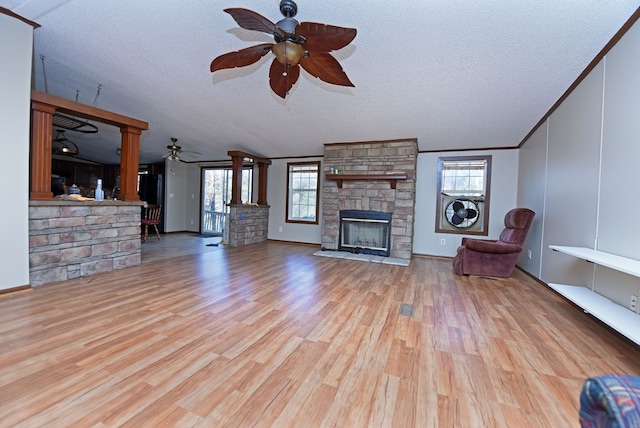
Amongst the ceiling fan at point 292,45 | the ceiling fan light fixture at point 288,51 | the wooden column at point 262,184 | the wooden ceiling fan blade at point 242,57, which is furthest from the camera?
the wooden column at point 262,184

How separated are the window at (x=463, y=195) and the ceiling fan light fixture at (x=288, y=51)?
166 inches

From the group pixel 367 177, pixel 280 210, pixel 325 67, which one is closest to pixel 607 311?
pixel 325 67

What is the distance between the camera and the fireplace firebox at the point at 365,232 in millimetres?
5078

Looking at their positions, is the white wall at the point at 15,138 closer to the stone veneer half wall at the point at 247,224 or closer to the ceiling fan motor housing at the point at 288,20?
the ceiling fan motor housing at the point at 288,20

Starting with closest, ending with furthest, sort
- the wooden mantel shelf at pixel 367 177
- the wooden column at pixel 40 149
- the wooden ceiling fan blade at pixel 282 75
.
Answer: the wooden ceiling fan blade at pixel 282 75, the wooden column at pixel 40 149, the wooden mantel shelf at pixel 367 177

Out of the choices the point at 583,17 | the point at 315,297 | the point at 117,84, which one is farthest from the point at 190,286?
the point at 583,17

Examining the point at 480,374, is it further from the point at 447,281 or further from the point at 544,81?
the point at 544,81

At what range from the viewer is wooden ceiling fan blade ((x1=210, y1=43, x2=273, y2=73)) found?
199 centimetres

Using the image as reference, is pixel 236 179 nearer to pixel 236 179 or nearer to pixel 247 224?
pixel 236 179

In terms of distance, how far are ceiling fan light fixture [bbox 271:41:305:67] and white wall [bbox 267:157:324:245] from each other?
456 centimetres

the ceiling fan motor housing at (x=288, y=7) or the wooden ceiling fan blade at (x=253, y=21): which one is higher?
the ceiling fan motor housing at (x=288, y=7)

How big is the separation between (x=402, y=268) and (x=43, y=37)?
5.24m

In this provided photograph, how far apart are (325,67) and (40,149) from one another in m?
3.10

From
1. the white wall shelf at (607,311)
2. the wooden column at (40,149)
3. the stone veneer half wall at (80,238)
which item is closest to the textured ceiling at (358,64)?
the wooden column at (40,149)
